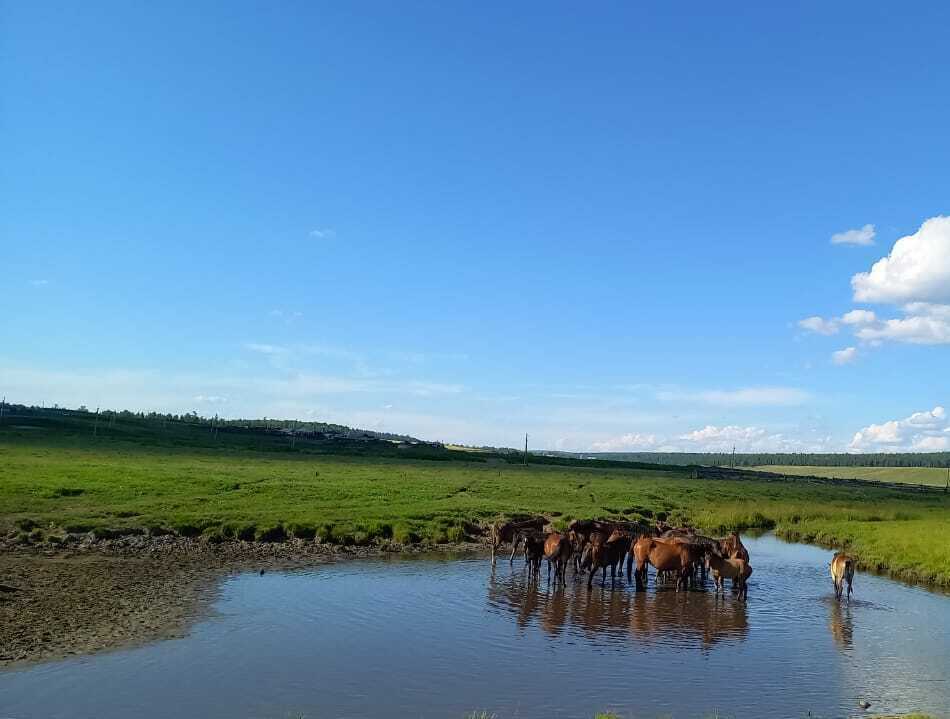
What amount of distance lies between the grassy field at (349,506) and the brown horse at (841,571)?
5.65 m

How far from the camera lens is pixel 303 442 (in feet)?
375

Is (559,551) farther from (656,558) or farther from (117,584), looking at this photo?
(117,584)

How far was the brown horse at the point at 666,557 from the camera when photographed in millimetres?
20922

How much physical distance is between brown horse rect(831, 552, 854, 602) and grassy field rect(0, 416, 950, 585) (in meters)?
5.65

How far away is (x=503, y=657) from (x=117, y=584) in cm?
1057

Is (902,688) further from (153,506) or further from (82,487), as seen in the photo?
(82,487)

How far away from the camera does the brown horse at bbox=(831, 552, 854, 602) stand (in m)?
20.0

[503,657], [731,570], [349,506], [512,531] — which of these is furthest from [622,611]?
[349,506]

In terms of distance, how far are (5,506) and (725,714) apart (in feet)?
92.6

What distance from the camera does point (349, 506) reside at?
34.4 meters

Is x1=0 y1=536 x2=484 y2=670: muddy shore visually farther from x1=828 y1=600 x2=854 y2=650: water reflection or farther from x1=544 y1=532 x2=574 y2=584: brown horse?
x1=828 y1=600 x2=854 y2=650: water reflection

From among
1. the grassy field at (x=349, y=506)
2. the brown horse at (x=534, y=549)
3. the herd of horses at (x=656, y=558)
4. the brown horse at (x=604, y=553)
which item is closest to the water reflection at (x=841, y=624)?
the herd of horses at (x=656, y=558)

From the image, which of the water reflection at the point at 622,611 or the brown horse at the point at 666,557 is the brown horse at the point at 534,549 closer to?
the water reflection at the point at 622,611

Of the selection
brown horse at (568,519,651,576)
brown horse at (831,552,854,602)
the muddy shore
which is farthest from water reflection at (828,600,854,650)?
the muddy shore
